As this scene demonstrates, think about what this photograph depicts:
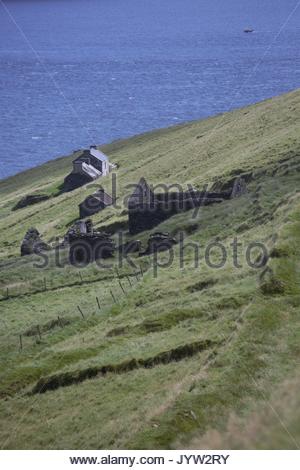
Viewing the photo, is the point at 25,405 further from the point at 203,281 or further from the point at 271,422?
the point at 271,422

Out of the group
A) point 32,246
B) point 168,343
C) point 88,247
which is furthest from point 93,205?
point 168,343

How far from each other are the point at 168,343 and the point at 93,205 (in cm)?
4765

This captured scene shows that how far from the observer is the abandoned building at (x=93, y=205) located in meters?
76.2

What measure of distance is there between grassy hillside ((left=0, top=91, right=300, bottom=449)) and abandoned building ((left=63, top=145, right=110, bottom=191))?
1660 inches

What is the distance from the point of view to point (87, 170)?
101m

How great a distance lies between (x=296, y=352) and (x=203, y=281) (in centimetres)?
1231

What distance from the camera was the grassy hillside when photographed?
21.4 m

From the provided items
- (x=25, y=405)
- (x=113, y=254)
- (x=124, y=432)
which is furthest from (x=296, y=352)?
(x=113, y=254)

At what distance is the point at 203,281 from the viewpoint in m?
37.3

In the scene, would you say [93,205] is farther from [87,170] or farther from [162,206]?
[87,170]

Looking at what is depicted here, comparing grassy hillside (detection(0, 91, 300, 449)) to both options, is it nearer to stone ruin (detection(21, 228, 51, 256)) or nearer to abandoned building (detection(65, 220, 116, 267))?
abandoned building (detection(65, 220, 116, 267))

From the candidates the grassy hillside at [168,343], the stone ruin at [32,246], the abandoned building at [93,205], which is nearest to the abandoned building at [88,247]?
the grassy hillside at [168,343]

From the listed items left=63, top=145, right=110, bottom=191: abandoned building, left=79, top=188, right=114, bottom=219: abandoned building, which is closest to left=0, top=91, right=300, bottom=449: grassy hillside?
left=79, top=188, right=114, bottom=219: abandoned building
